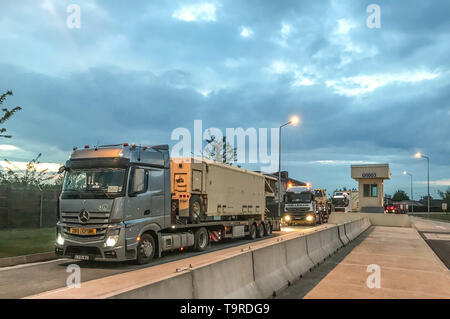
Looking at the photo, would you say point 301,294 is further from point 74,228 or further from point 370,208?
point 370,208

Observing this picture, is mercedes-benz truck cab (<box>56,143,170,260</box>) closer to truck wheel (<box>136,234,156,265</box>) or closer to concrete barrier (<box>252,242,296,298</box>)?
truck wheel (<box>136,234,156,265</box>)

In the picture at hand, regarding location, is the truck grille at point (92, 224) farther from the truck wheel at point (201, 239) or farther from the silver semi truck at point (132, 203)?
the truck wheel at point (201, 239)

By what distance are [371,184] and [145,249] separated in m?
43.7

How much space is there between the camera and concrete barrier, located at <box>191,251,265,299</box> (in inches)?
209

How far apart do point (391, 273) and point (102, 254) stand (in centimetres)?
736

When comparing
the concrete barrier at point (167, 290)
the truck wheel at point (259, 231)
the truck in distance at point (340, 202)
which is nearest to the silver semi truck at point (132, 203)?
the truck wheel at point (259, 231)

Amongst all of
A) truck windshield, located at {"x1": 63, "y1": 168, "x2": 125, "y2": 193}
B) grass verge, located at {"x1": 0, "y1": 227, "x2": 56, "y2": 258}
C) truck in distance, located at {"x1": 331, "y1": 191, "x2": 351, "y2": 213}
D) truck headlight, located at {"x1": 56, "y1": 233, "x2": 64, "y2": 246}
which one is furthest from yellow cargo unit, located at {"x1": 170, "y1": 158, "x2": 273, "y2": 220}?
truck in distance, located at {"x1": 331, "y1": 191, "x2": 351, "y2": 213}

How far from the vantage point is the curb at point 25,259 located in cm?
1132

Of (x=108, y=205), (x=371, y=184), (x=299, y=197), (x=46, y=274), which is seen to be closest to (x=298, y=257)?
(x=108, y=205)

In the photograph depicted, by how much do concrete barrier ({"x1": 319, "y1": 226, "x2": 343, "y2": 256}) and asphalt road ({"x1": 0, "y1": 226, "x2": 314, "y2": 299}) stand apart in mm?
4686

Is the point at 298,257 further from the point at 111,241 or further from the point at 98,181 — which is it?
the point at 98,181

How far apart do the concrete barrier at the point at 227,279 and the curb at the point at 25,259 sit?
26.3 feet

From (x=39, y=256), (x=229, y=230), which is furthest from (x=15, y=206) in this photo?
(x=229, y=230)

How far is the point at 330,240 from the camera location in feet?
46.8
